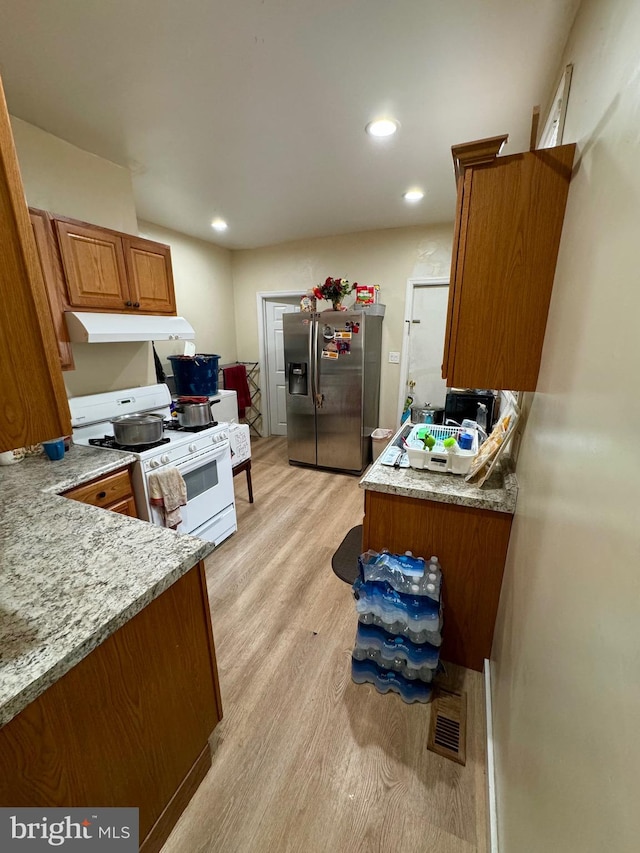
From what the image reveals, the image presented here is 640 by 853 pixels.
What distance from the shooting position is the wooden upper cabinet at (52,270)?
1729mm

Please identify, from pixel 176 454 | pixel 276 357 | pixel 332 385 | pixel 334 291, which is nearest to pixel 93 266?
pixel 176 454

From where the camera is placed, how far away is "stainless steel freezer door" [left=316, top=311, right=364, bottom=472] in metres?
3.33

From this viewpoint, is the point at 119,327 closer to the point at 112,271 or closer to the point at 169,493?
the point at 112,271

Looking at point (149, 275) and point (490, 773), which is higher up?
point (149, 275)

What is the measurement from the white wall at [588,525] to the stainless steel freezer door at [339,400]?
2.33 metres

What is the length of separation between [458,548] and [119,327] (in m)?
2.21

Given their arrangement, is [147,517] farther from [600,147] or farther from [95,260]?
[600,147]

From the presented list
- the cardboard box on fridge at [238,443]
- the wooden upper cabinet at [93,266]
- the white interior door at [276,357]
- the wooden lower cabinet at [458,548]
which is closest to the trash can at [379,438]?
the white interior door at [276,357]

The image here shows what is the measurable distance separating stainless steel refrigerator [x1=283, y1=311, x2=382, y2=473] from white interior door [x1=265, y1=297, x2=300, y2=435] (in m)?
0.72

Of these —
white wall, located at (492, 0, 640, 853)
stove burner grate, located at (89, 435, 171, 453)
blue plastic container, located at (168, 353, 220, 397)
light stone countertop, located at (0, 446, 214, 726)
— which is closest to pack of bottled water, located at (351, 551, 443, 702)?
white wall, located at (492, 0, 640, 853)

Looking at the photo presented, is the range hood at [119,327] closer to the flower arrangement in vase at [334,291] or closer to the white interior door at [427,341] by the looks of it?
the flower arrangement in vase at [334,291]

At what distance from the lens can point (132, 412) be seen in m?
2.44

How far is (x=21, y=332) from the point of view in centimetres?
70

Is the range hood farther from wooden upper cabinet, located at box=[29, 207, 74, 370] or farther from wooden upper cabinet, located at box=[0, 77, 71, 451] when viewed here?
wooden upper cabinet, located at box=[0, 77, 71, 451]
